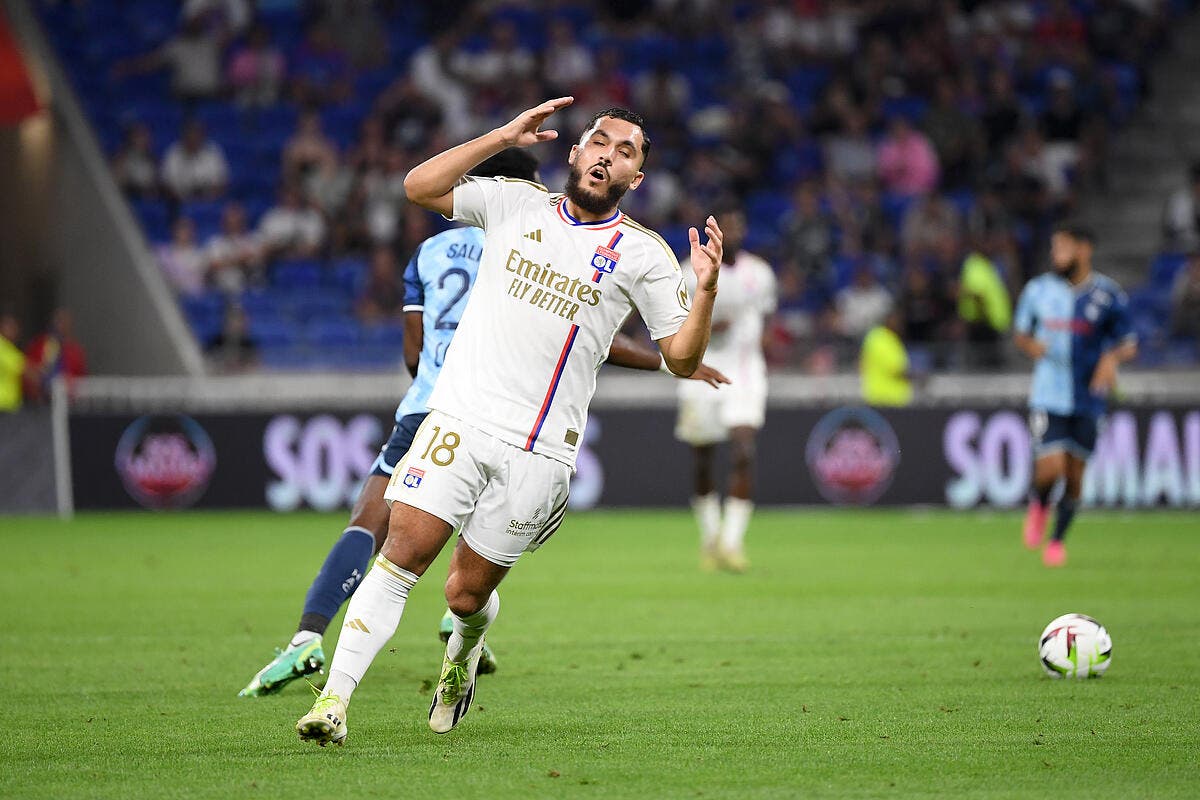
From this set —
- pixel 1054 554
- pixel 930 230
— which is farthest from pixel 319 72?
pixel 1054 554

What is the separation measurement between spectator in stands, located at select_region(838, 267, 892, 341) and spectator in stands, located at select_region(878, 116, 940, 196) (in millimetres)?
2445

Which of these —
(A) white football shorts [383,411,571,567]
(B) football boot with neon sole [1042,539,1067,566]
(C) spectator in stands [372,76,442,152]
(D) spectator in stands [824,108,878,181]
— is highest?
(C) spectator in stands [372,76,442,152]

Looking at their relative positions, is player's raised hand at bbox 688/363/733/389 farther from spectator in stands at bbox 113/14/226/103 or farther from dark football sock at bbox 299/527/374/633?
spectator in stands at bbox 113/14/226/103

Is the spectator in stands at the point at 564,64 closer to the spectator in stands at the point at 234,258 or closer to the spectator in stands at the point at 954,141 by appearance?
the spectator in stands at the point at 954,141

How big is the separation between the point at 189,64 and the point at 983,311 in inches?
475

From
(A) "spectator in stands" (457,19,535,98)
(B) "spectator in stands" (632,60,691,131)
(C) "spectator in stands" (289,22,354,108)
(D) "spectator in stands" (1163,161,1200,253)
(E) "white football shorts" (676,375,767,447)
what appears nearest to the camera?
(E) "white football shorts" (676,375,767,447)

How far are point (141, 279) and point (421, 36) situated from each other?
671 cm

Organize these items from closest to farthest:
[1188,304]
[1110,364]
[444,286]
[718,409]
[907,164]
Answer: [444,286]
[1110,364]
[718,409]
[1188,304]
[907,164]

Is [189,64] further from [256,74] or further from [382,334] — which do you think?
Result: [382,334]

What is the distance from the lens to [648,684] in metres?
8.05

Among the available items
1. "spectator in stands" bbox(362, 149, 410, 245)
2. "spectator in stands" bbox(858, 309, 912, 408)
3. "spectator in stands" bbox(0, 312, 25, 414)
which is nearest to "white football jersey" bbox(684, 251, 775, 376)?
"spectator in stands" bbox(858, 309, 912, 408)

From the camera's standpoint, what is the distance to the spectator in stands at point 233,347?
20.9m

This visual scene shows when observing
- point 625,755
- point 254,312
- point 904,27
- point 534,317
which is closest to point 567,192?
point 534,317

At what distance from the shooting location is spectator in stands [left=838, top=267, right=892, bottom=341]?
846 inches
